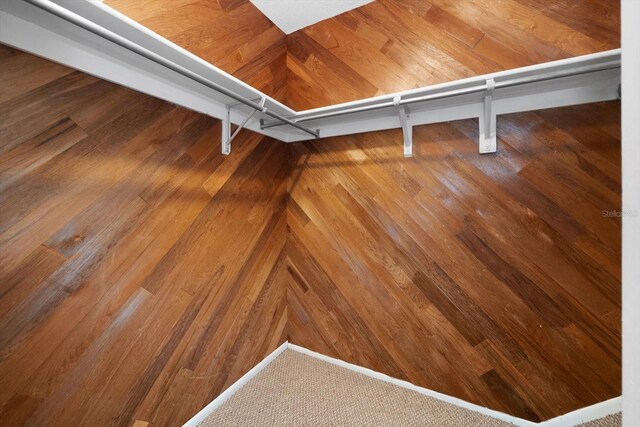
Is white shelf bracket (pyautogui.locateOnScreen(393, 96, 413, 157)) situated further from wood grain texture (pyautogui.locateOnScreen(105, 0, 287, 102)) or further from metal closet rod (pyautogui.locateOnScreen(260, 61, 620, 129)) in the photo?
wood grain texture (pyautogui.locateOnScreen(105, 0, 287, 102))

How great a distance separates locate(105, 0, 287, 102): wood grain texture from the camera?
46.4 inches

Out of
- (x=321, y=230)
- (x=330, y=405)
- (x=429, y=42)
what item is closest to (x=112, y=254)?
(x=321, y=230)

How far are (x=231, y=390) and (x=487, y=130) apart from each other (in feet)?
6.71

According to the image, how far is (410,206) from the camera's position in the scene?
151 centimetres

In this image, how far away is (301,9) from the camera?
167 centimetres

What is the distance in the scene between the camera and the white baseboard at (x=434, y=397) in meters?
1.13

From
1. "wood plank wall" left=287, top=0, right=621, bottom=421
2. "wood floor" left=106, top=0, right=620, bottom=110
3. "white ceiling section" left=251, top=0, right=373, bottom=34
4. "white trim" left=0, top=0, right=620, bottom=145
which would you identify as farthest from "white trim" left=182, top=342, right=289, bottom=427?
"white ceiling section" left=251, top=0, right=373, bottom=34

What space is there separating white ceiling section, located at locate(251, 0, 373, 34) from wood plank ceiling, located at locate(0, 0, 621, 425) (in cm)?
6

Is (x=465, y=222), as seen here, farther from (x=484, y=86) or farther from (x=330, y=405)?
(x=330, y=405)

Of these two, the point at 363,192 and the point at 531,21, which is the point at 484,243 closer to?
the point at 363,192

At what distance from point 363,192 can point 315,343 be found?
1155 mm

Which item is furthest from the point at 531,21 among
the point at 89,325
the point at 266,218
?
the point at 89,325

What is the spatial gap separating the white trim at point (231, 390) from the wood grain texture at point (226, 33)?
189 centimetres

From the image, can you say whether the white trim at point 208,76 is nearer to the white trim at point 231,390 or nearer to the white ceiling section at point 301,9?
the white ceiling section at point 301,9
